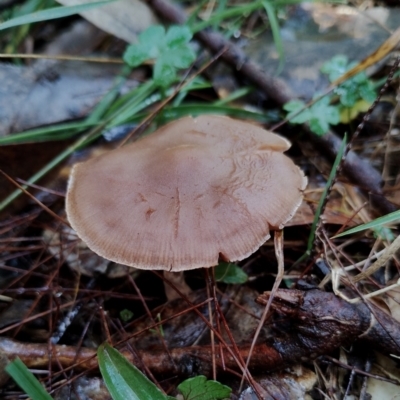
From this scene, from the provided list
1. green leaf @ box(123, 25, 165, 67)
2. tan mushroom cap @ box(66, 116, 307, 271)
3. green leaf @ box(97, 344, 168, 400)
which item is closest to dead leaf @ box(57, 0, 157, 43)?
green leaf @ box(123, 25, 165, 67)

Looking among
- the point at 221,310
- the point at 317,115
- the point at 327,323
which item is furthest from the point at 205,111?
the point at 327,323

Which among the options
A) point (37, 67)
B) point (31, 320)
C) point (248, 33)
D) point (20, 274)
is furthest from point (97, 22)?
point (31, 320)

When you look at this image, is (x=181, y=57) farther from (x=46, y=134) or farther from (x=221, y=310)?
(x=221, y=310)

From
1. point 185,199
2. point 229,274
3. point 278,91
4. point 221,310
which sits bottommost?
point 221,310

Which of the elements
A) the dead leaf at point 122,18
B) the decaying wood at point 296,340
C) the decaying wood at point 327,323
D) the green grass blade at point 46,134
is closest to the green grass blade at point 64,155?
the green grass blade at point 46,134

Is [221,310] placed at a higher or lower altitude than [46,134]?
lower
